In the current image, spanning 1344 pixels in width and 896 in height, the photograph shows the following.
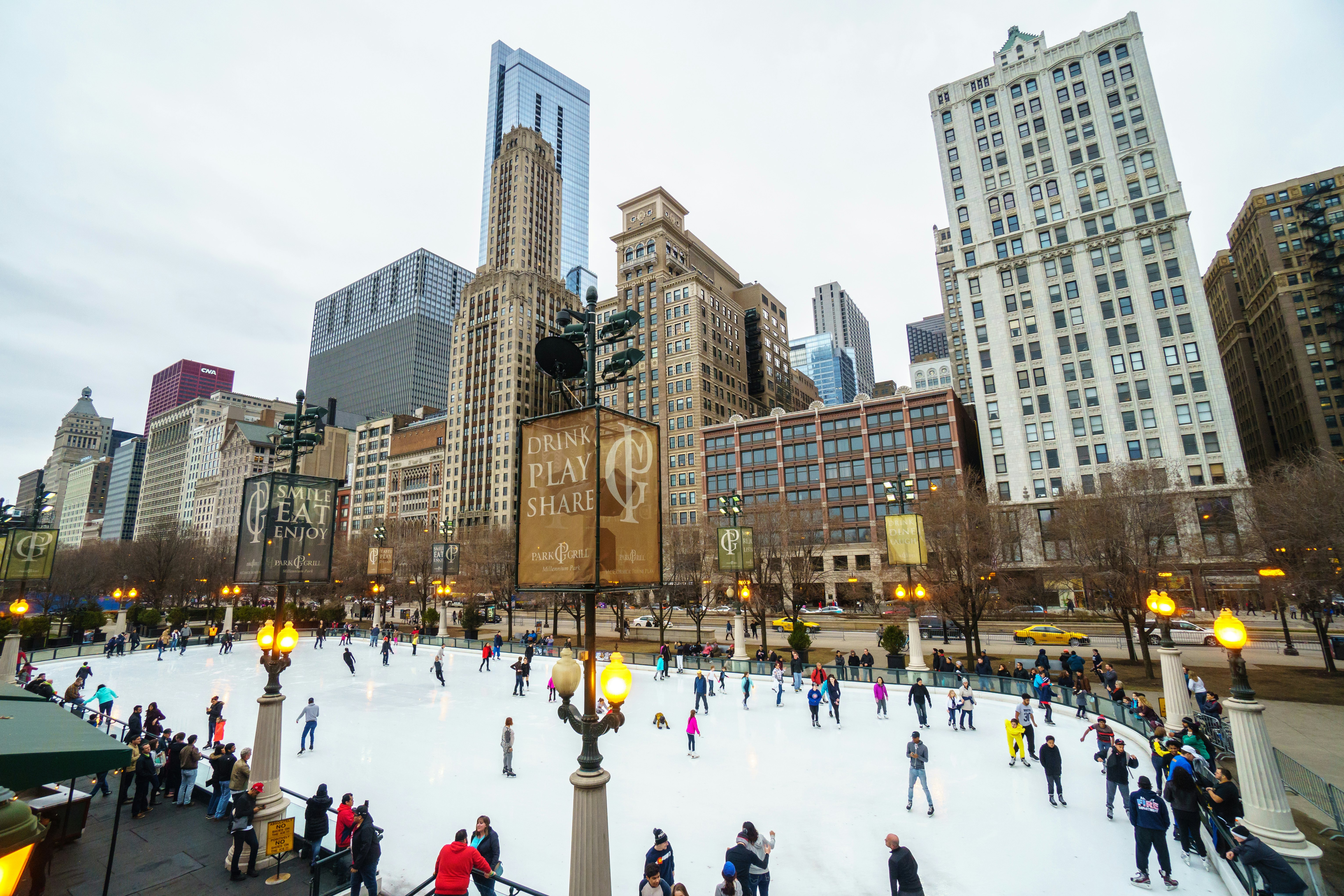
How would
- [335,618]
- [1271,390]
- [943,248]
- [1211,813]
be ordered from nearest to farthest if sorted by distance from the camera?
[1211,813] < [335,618] < [1271,390] < [943,248]

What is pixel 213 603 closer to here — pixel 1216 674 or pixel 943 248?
pixel 1216 674

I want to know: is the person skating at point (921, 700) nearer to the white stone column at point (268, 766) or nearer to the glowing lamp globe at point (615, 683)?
the glowing lamp globe at point (615, 683)

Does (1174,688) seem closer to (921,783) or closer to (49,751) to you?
(921,783)

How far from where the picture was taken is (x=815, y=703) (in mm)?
20891

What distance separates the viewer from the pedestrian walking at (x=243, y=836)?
1047 cm

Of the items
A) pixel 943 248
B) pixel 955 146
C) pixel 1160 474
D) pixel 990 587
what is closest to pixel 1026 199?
pixel 955 146

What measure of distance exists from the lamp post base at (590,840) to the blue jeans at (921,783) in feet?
30.7

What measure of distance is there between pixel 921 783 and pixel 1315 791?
791 centimetres

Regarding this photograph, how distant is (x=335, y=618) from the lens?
196 ft

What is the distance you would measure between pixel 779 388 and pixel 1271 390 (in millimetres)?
74525

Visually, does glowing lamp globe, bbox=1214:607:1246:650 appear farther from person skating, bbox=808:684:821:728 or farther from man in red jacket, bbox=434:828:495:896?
man in red jacket, bbox=434:828:495:896

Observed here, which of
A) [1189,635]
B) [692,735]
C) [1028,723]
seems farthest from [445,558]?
[1189,635]

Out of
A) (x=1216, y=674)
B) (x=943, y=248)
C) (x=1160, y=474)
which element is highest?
(x=943, y=248)

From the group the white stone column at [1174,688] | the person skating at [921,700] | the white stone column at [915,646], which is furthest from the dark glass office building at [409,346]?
the white stone column at [1174,688]
